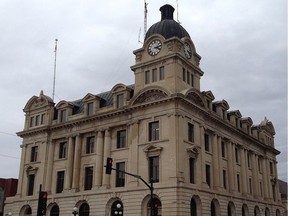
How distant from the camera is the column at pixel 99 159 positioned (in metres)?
49.4

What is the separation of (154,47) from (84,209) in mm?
21829

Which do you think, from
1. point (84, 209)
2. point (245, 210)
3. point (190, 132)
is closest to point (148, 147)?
point (190, 132)

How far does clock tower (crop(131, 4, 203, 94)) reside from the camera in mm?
47125

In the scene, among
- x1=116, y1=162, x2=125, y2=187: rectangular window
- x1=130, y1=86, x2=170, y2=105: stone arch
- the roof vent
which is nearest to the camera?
x1=130, y1=86, x2=170, y2=105: stone arch

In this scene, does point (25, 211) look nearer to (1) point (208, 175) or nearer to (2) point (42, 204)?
(1) point (208, 175)

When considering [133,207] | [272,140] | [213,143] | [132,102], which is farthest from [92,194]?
[272,140]

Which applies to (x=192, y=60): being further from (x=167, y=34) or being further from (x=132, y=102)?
(x=132, y=102)

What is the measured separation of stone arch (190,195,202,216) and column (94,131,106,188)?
1170 cm

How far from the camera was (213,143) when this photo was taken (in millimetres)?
51688

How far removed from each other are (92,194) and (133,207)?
271 inches

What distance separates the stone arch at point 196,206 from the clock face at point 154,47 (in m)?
17.8

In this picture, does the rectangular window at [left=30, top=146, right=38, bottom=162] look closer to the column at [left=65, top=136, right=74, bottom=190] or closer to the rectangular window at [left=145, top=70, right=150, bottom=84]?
the column at [left=65, top=136, right=74, bottom=190]

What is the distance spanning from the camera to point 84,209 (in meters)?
50.2

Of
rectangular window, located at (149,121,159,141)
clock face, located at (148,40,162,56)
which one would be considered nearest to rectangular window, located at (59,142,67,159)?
rectangular window, located at (149,121,159,141)
